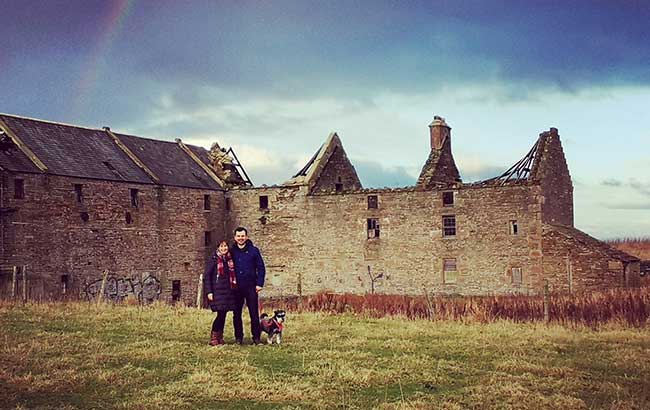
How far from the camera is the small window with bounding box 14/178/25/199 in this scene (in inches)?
1315

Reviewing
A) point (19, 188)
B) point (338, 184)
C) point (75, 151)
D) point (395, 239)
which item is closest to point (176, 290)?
point (75, 151)

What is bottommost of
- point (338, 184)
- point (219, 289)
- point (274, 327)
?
point (274, 327)

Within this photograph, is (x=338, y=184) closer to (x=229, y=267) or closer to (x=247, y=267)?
(x=247, y=267)

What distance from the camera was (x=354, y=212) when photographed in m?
41.2

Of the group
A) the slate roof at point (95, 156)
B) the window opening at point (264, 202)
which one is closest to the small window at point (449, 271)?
the window opening at point (264, 202)

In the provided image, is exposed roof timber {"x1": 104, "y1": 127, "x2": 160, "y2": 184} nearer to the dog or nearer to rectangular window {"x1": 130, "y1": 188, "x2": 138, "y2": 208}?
rectangular window {"x1": 130, "y1": 188, "x2": 138, "y2": 208}

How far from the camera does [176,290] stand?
1615 inches

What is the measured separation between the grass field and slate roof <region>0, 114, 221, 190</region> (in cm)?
1848

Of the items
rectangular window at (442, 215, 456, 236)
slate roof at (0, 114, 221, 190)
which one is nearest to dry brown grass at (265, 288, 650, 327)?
rectangular window at (442, 215, 456, 236)

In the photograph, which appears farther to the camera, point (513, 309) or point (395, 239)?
point (395, 239)

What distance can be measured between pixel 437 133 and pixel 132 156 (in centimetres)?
1864

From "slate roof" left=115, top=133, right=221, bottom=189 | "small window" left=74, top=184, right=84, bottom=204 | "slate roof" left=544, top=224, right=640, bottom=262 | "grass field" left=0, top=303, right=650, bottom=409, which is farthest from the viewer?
"slate roof" left=115, top=133, right=221, bottom=189

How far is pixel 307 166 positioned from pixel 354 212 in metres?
5.88

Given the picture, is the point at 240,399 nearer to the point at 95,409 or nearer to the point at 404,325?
the point at 95,409
